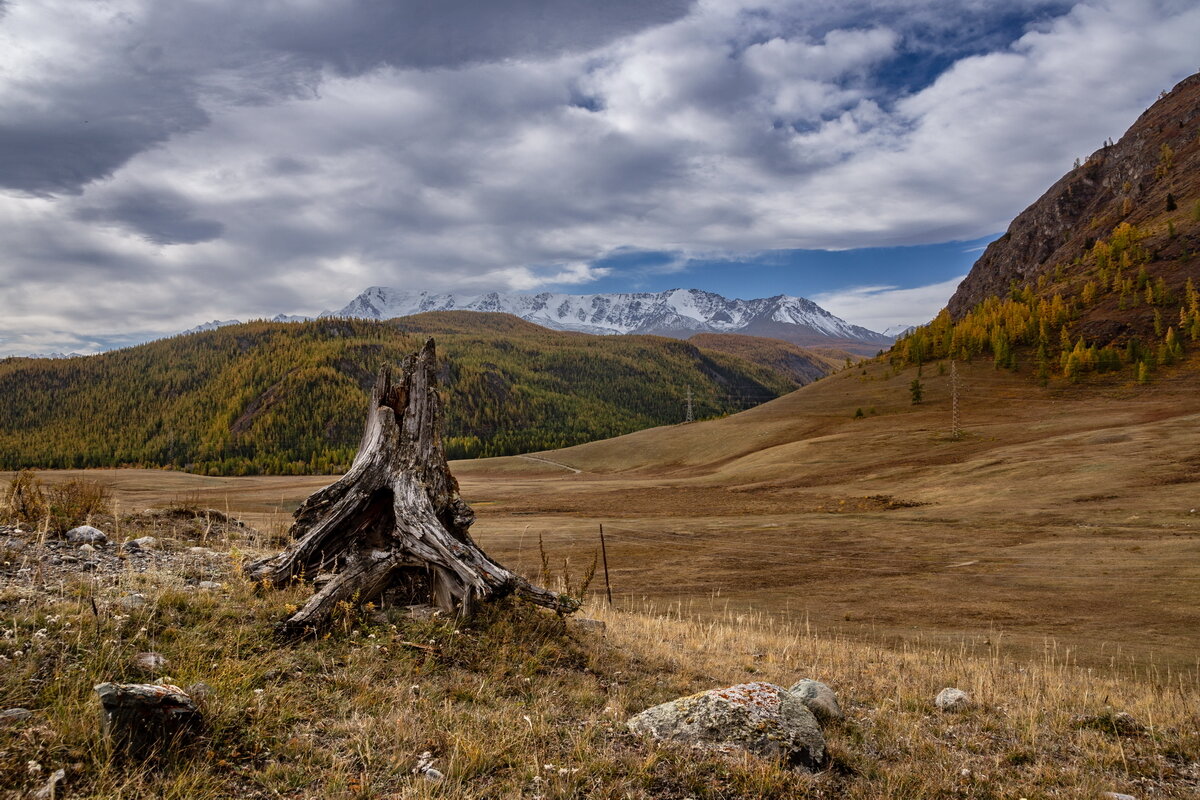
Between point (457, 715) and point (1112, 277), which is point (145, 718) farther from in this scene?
point (1112, 277)

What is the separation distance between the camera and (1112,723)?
720cm

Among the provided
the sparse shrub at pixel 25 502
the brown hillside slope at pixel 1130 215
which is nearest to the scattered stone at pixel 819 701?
the sparse shrub at pixel 25 502

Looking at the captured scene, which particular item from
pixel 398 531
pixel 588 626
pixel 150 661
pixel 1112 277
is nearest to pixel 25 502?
pixel 398 531

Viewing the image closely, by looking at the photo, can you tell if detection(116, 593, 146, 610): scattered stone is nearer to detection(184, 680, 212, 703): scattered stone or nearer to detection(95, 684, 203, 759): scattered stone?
detection(184, 680, 212, 703): scattered stone

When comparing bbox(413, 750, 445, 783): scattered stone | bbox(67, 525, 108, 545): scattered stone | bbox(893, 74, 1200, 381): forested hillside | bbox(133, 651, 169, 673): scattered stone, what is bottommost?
bbox(413, 750, 445, 783): scattered stone

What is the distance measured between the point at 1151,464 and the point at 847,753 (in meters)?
49.1

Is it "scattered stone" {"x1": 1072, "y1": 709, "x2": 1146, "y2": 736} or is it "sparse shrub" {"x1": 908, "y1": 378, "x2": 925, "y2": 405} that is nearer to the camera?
"scattered stone" {"x1": 1072, "y1": 709, "x2": 1146, "y2": 736}

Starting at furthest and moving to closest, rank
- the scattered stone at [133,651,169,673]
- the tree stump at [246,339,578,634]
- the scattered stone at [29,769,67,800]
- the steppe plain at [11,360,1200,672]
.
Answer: the steppe plain at [11,360,1200,672] < the tree stump at [246,339,578,634] < the scattered stone at [133,651,169,673] < the scattered stone at [29,769,67,800]

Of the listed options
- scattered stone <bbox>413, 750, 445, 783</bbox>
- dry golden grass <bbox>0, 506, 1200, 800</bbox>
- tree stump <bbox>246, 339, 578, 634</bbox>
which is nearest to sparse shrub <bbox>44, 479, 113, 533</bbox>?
dry golden grass <bbox>0, 506, 1200, 800</bbox>

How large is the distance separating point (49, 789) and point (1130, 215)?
20945cm

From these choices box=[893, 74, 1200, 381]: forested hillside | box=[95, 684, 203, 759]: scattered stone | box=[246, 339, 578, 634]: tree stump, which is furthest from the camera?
box=[893, 74, 1200, 381]: forested hillside

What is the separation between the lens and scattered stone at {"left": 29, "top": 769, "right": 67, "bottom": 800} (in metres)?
3.73

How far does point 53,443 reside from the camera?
169375mm

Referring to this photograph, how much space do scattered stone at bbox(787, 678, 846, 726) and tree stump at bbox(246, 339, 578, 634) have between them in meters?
3.33
